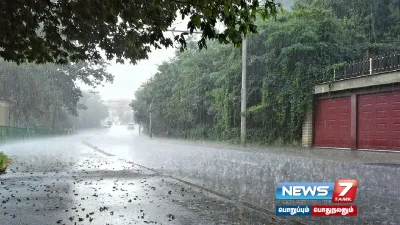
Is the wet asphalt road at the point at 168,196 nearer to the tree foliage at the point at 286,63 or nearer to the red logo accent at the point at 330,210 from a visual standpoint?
the red logo accent at the point at 330,210

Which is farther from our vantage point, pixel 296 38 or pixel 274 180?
pixel 296 38

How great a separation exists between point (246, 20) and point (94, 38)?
388 cm

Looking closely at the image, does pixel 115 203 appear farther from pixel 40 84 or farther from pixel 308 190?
pixel 40 84

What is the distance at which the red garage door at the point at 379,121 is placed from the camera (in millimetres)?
18783

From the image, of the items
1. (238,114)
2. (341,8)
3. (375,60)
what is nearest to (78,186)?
(375,60)

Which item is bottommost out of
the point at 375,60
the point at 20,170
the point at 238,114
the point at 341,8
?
the point at 20,170

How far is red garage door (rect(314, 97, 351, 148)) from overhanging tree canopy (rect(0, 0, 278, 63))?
1605cm

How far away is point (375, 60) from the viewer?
19.8m

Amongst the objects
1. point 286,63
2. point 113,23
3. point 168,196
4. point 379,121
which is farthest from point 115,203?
point 286,63

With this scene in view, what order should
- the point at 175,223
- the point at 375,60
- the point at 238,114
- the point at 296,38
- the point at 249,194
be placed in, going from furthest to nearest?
the point at 238,114
the point at 296,38
the point at 375,60
the point at 249,194
the point at 175,223

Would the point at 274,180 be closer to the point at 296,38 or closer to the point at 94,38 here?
the point at 94,38

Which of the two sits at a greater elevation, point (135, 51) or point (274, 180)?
point (135, 51)

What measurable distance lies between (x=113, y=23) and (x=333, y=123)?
1814 cm

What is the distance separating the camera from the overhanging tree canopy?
19.4 feet
